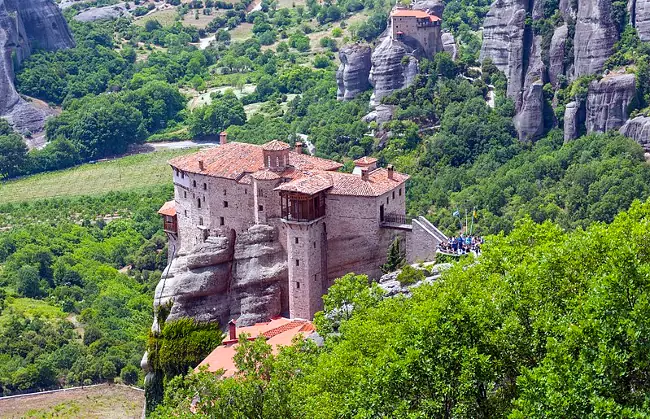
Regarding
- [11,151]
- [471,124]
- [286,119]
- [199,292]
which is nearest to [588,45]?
[471,124]

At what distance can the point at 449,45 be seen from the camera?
13262cm

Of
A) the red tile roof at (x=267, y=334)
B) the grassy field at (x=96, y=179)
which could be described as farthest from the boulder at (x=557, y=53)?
the red tile roof at (x=267, y=334)

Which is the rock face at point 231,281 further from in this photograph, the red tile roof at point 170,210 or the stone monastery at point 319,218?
the red tile roof at point 170,210

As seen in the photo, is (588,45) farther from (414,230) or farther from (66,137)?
(66,137)

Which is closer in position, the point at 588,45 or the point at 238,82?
the point at 588,45

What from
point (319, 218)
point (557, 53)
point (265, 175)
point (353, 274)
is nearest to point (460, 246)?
point (319, 218)

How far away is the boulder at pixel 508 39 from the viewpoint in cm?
11856

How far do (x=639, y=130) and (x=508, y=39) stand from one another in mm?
18480

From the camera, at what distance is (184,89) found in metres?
175

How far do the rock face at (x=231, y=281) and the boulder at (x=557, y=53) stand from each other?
4802 cm

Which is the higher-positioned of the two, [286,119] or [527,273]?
[527,273]

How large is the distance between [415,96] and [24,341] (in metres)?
42.2

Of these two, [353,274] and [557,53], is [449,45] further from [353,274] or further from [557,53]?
[353,274]

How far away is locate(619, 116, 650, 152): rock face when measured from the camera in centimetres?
10444
